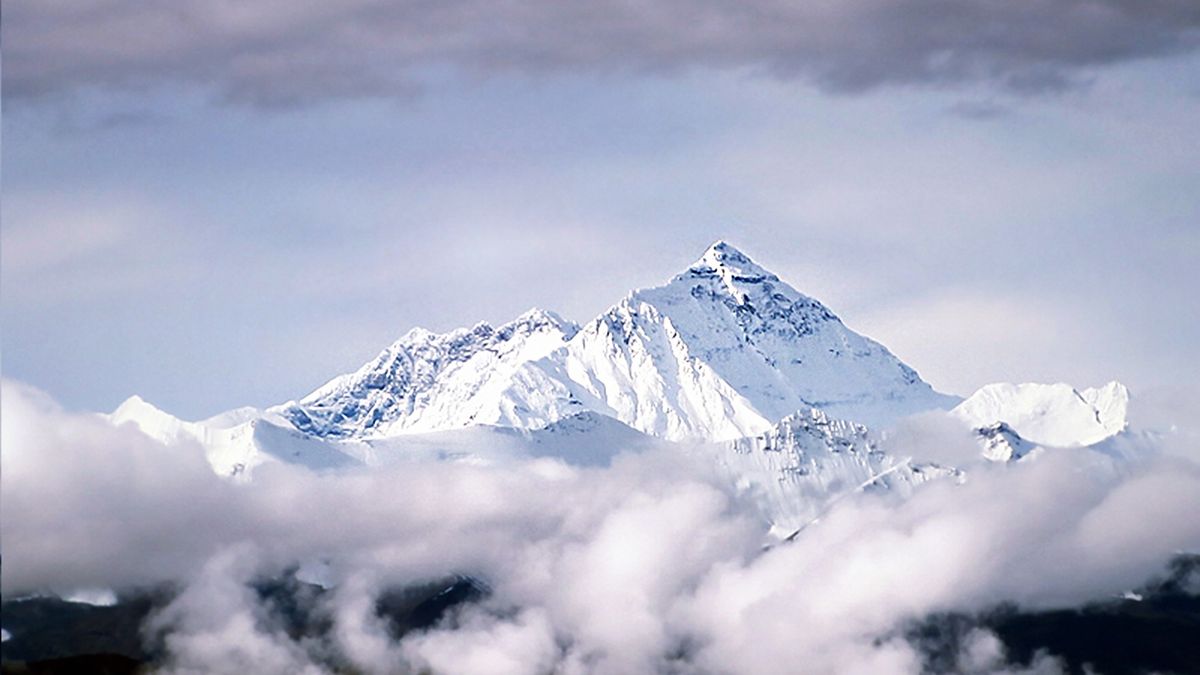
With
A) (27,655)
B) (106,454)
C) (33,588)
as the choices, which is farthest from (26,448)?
(27,655)

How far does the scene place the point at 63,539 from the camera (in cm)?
15425

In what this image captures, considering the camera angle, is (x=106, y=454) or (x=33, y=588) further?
(x=106, y=454)

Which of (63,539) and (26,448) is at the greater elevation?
(63,539)

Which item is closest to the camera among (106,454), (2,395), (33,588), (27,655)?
(2,395)

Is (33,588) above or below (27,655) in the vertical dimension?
below

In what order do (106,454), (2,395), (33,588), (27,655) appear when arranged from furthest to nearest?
1. (27,655)
2. (106,454)
3. (33,588)
4. (2,395)

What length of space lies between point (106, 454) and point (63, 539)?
7.10 metres

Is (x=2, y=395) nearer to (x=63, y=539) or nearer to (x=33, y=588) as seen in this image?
(x=33, y=588)

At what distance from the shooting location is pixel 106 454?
150875 millimetres

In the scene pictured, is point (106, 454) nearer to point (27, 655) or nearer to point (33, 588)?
point (33, 588)

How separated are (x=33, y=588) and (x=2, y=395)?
44.4 meters

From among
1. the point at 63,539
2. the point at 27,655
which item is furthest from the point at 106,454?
the point at 27,655

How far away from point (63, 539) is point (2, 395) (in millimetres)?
58248

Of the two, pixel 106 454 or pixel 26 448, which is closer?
pixel 26 448
